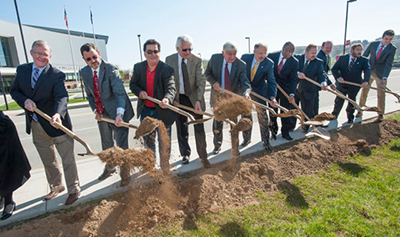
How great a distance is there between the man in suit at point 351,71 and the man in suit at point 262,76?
282 centimetres

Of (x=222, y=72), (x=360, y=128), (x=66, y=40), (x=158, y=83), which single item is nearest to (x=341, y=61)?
(x=360, y=128)

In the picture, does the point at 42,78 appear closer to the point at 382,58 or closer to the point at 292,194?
the point at 292,194

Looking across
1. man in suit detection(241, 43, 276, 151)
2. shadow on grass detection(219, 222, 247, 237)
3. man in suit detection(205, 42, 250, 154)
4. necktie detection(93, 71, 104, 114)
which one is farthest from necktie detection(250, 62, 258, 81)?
shadow on grass detection(219, 222, 247, 237)

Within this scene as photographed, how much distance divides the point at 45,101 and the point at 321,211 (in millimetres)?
3549

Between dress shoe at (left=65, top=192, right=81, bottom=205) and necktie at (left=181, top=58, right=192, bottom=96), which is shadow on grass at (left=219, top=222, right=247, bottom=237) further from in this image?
necktie at (left=181, top=58, right=192, bottom=96)

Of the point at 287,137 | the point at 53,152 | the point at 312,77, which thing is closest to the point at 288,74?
the point at 312,77

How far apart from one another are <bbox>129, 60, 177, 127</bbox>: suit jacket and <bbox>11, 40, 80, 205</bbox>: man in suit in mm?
999

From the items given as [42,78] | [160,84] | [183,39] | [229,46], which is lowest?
[160,84]

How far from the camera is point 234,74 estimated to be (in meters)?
4.26

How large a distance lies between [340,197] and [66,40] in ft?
154

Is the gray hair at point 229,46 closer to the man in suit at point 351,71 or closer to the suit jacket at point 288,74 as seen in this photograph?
the suit jacket at point 288,74

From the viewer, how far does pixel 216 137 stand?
4.67 meters

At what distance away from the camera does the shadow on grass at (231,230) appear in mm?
2420

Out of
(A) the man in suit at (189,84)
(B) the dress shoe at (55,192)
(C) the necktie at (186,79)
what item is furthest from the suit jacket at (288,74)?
(B) the dress shoe at (55,192)
